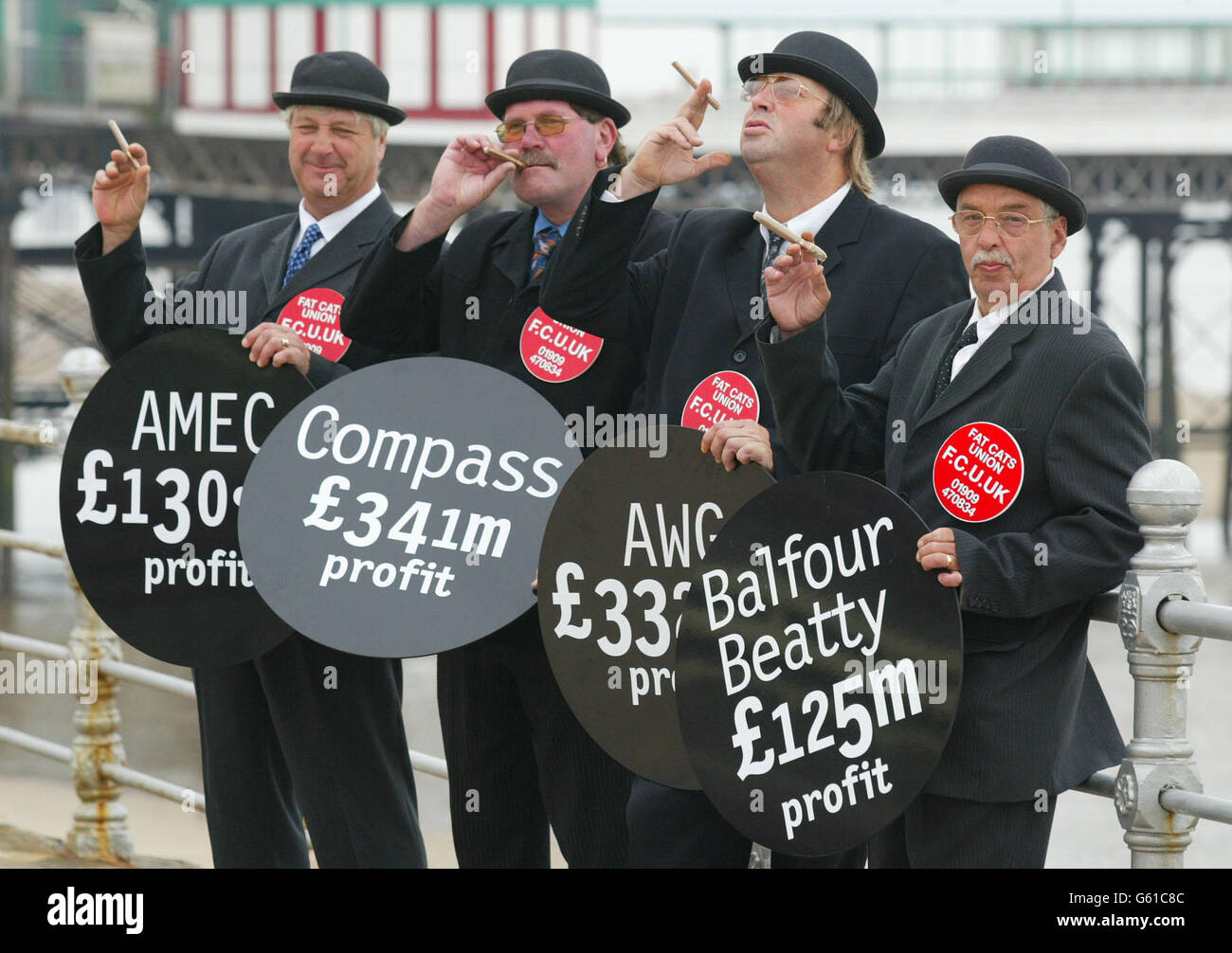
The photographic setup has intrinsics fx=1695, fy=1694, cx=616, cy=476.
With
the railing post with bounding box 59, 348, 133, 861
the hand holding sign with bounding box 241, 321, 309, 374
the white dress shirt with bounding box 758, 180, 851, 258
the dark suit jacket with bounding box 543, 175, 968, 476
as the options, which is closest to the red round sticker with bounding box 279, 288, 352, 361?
the hand holding sign with bounding box 241, 321, 309, 374

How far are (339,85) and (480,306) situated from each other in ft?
2.18

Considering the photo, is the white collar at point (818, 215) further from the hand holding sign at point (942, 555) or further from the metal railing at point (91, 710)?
the metal railing at point (91, 710)

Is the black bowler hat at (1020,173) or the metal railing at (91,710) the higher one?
the black bowler hat at (1020,173)

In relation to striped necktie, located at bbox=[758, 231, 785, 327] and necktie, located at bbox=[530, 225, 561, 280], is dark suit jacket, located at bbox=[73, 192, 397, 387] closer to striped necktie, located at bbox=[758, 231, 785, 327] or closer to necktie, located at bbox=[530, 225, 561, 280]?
necktie, located at bbox=[530, 225, 561, 280]

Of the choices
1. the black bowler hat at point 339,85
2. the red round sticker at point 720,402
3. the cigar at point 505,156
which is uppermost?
the black bowler hat at point 339,85

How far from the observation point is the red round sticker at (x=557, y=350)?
11.4ft

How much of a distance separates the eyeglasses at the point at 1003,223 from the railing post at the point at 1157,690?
1.48 feet

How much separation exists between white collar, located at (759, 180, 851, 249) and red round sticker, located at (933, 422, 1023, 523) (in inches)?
23.2

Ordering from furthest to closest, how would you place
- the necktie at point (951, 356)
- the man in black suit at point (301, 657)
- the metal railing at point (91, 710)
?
1. the metal railing at point (91, 710)
2. the man in black suit at point (301, 657)
3. the necktie at point (951, 356)

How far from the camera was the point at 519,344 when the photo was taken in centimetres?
353

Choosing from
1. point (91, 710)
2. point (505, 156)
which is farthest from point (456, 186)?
point (91, 710)

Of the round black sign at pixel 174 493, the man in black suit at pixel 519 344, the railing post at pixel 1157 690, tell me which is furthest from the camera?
the round black sign at pixel 174 493

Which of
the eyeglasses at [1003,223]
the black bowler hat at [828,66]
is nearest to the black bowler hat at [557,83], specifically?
the black bowler hat at [828,66]

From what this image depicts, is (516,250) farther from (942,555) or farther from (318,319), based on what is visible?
(942,555)
